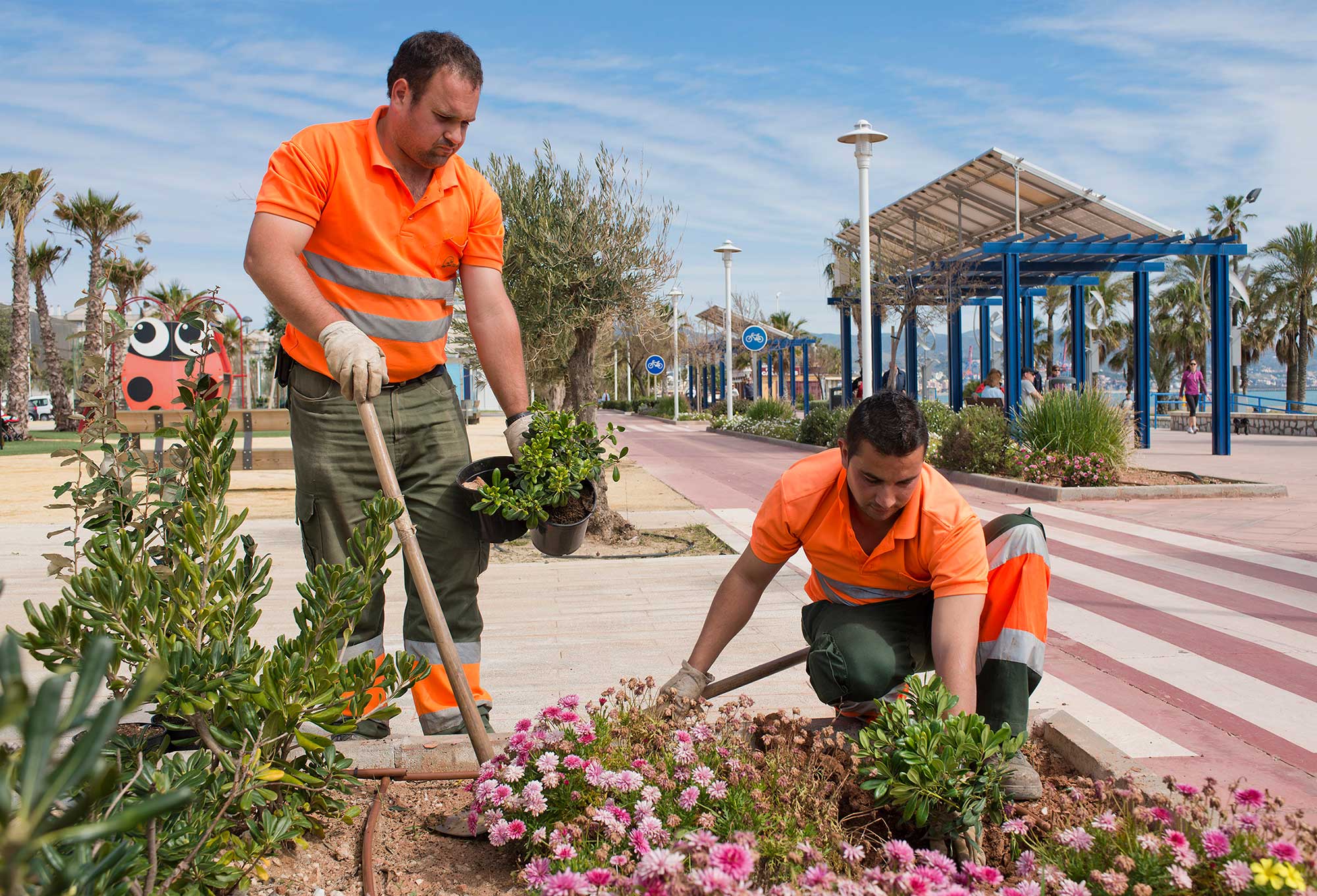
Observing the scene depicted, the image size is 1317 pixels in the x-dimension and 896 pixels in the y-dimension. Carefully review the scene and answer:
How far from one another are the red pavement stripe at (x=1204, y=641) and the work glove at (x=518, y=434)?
10.4 feet

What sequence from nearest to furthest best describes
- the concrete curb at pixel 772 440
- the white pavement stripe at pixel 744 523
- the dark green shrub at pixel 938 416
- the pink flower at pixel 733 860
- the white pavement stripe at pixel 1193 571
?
the pink flower at pixel 733 860 < the white pavement stripe at pixel 1193 571 < the white pavement stripe at pixel 744 523 < the dark green shrub at pixel 938 416 < the concrete curb at pixel 772 440

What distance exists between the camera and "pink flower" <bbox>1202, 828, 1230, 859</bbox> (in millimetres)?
1684

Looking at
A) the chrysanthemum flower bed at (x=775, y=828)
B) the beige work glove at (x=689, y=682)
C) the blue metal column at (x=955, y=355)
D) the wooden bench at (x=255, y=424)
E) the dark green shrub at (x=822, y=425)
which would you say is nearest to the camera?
the chrysanthemum flower bed at (x=775, y=828)

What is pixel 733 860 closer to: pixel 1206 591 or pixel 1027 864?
pixel 1027 864

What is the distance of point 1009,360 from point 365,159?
15.1 meters

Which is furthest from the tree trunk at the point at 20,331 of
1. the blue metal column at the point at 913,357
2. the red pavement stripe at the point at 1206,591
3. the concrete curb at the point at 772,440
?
the red pavement stripe at the point at 1206,591

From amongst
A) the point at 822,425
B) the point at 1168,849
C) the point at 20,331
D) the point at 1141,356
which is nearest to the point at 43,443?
the point at 20,331

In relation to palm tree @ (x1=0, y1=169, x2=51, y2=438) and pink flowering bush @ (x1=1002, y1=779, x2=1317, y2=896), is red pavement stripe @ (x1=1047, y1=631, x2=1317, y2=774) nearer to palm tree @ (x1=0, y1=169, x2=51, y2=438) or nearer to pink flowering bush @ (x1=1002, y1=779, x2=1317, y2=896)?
pink flowering bush @ (x1=1002, y1=779, x2=1317, y2=896)

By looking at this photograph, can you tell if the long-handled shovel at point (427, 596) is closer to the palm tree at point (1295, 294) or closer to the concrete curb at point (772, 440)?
the concrete curb at point (772, 440)

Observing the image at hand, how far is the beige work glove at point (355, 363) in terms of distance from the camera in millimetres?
2500

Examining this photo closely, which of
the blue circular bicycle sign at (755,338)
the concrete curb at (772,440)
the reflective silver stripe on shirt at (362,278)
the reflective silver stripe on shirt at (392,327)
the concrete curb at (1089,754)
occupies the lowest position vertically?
the concrete curb at (772,440)

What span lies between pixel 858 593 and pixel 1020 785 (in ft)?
2.34

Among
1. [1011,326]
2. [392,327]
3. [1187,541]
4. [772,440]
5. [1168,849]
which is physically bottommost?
[1187,541]

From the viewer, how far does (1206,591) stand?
609 cm
